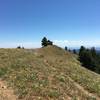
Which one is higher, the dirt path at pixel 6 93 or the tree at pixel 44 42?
the tree at pixel 44 42

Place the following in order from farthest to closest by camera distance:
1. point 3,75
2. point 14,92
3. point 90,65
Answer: point 90,65, point 3,75, point 14,92

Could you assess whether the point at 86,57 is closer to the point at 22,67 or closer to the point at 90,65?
the point at 90,65

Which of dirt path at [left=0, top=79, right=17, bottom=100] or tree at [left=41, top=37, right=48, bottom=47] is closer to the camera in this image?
dirt path at [left=0, top=79, right=17, bottom=100]

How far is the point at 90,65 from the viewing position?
63531mm

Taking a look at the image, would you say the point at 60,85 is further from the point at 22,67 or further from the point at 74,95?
the point at 22,67

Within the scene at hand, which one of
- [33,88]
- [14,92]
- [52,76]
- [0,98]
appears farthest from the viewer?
[52,76]

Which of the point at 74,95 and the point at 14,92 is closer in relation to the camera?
the point at 14,92

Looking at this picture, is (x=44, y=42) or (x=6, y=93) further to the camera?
(x=44, y=42)

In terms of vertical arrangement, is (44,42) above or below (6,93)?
above

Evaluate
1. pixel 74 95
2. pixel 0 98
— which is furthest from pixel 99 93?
pixel 0 98

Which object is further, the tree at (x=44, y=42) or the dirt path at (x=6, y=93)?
the tree at (x=44, y=42)

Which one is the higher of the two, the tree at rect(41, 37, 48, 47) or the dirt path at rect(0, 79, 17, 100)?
the tree at rect(41, 37, 48, 47)

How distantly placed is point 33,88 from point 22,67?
645 centimetres

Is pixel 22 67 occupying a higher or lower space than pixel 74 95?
higher
